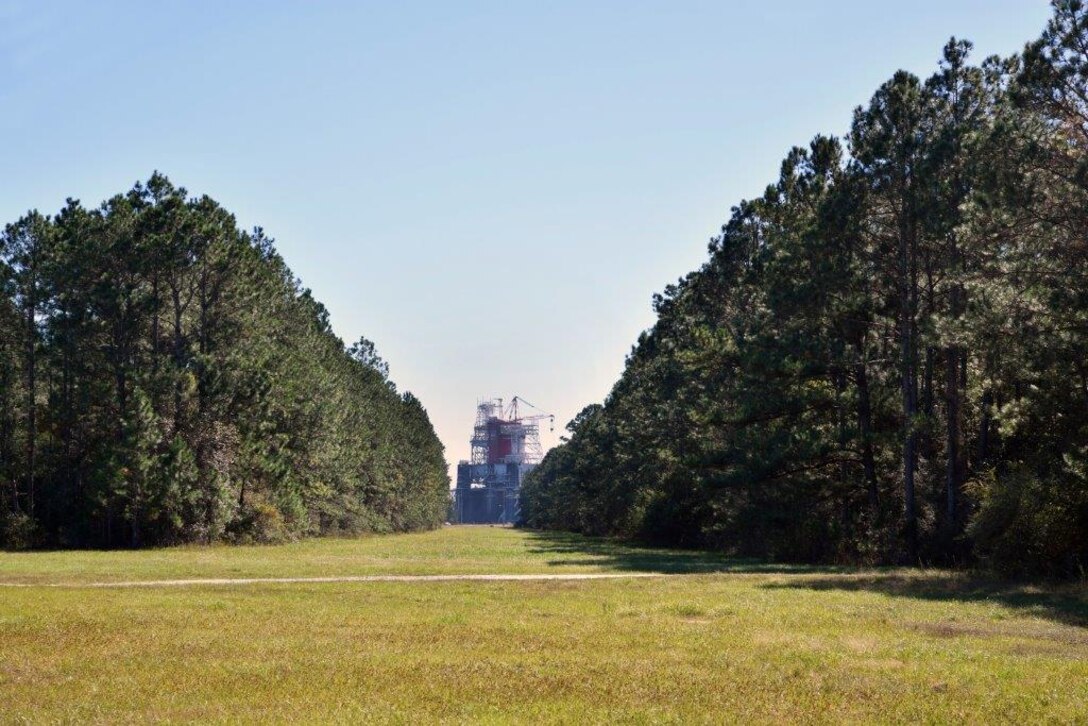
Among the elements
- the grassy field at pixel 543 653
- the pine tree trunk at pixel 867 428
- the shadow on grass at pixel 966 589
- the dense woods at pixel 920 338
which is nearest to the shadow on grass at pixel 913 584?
the shadow on grass at pixel 966 589

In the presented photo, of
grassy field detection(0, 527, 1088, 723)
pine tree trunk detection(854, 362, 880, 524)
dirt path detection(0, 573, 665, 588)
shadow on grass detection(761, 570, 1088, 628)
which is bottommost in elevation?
grassy field detection(0, 527, 1088, 723)

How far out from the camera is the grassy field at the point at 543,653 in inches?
498

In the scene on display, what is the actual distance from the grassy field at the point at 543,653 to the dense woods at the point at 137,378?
30.6 meters

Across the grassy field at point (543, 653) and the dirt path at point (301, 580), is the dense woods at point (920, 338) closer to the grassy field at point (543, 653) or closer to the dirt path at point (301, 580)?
the grassy field at point (543, 653)

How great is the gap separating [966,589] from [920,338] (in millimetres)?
11841

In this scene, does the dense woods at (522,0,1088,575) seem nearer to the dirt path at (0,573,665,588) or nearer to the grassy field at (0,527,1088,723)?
the grassy field at (0,527,1088,723)

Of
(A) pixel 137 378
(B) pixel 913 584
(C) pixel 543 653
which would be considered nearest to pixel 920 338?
(B) pixel 913 584

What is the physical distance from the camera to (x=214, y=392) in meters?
62.1

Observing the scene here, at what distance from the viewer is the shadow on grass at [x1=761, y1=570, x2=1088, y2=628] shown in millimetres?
23625

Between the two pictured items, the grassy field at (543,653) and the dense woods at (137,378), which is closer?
the grassy field at (543,653)

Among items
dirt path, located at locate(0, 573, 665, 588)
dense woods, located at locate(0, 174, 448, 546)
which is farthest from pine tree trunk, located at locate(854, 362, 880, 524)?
dense woods, located at locate(0, 174, 448, 546)

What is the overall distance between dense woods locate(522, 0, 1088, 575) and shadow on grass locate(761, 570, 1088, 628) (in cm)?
190

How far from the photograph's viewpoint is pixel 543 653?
16891 mm

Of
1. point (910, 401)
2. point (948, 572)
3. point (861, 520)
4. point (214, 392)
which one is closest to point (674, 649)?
point (948, 572)
